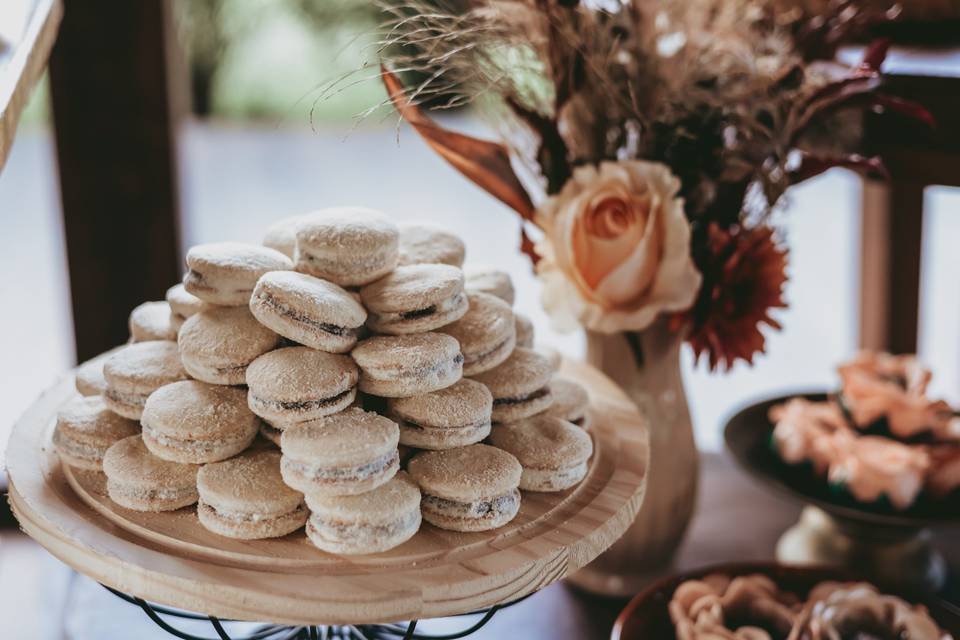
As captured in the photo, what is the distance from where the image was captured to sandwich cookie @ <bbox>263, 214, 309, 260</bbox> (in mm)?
859

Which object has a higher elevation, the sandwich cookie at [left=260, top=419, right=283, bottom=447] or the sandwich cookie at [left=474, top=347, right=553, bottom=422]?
the sandwich cookie at [left=474, top=347, right=553, bottom=422]

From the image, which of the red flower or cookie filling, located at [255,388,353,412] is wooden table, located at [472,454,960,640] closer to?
the red flower

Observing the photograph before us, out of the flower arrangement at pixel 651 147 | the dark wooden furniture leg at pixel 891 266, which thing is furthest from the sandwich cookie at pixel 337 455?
the dark wooden furniture leg at pixel 891 266

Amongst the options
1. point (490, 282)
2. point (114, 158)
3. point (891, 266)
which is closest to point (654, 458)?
point (490, 282)

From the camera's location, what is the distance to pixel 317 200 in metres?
3.08

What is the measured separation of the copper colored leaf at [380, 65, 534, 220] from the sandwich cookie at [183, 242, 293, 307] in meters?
0.23

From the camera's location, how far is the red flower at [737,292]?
95 cm

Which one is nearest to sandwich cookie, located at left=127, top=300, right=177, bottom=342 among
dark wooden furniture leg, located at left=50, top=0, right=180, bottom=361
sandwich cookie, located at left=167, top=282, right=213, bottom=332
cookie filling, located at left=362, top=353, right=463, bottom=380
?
sandwich cookie, located at left=167, top=282, right=213, bottom=332

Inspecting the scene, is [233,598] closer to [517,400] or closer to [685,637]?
[517,400]

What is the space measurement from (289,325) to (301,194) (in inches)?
97.1

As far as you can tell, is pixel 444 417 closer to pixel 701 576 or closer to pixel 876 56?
pixel 701 576

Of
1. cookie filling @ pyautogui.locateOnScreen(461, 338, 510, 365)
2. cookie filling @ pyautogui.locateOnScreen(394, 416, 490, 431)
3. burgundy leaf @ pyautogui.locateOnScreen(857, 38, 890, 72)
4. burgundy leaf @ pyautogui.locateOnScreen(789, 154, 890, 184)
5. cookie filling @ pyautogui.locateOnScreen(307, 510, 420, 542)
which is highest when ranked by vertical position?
burgundy leaf @ pyautogui.locateOnScreen(857, 38, 890, 72)

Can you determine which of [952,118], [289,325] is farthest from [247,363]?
[952,118]

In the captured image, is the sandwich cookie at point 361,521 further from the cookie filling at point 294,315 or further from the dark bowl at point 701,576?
the dark bowl at point 701,576
